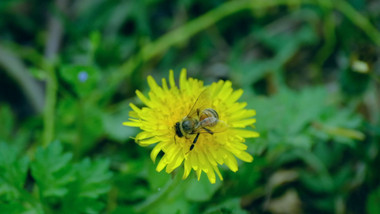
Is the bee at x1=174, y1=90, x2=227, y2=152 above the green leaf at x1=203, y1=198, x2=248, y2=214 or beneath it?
above

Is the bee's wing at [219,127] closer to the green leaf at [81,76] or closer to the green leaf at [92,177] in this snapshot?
the green leaf at [92,177]

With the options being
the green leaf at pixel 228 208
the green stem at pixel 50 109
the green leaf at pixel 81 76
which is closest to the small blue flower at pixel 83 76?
the green leaf at pixel 81 76

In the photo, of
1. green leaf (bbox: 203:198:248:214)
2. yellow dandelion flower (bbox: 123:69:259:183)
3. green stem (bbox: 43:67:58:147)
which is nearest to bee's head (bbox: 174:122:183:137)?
yellow dandelion flower (bbox: 123:69:259:183)

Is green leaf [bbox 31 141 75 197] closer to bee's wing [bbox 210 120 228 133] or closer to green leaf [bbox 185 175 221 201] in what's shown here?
green leaf [bbox 185 175 221 201]

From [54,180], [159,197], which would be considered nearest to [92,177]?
[54,180]

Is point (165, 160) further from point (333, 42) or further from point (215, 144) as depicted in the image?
point (333, 42)
